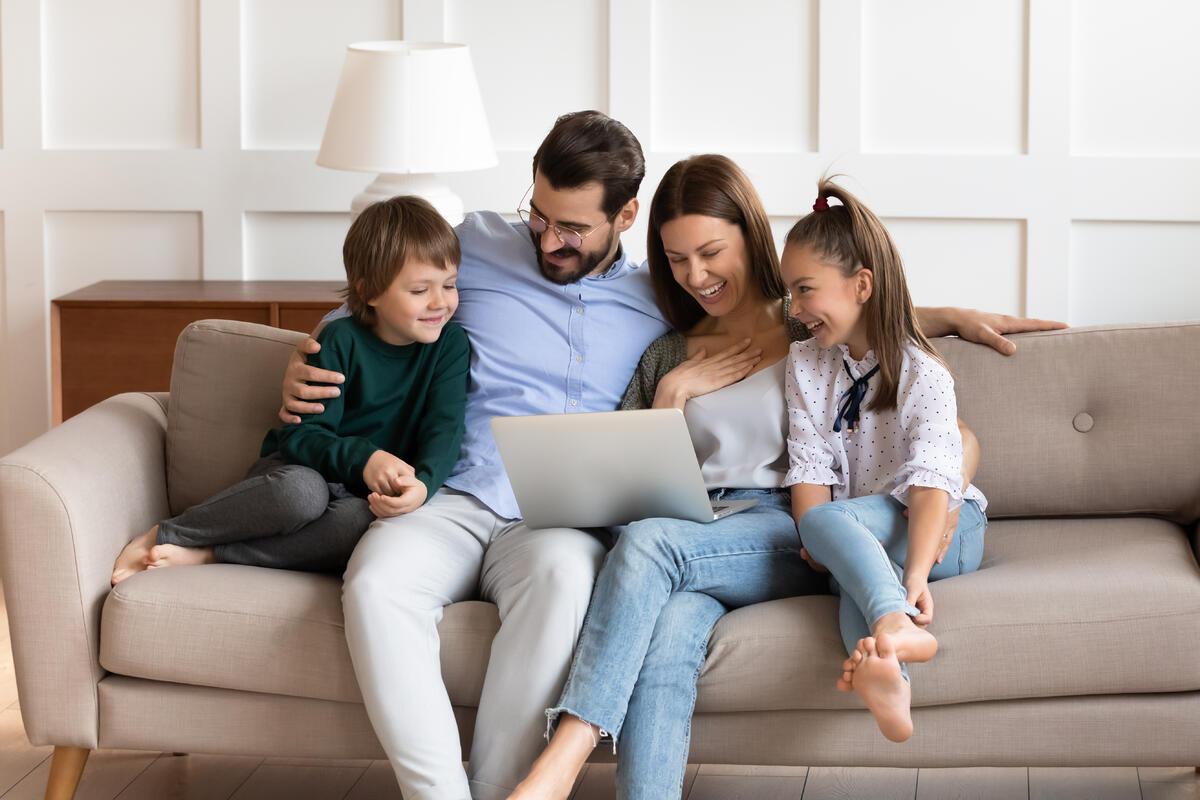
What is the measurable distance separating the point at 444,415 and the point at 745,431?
1.62 feet

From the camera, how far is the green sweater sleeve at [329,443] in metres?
2.16

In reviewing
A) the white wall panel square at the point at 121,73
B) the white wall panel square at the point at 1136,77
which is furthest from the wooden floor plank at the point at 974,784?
the white wall panel square at the point at 121,73

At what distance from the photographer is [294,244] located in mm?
3859

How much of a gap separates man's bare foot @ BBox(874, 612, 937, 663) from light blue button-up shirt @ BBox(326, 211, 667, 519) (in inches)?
28.8

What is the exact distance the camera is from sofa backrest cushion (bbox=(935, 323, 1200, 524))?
2.29 meters

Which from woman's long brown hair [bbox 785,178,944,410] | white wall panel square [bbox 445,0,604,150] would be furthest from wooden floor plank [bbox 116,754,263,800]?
white wall panel square [bbox 445,0,604,150]

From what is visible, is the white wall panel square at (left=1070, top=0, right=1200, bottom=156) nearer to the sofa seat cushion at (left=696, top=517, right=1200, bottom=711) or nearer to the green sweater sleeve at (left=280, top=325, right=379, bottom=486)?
the sofa seat cushion at (left=696, top=517, right=1200, bottom=711)

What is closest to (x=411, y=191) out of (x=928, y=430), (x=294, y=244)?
(x=294, y=244)

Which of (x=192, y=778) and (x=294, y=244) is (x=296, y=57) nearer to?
(x=294, y=244)

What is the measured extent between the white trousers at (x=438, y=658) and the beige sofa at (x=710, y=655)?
0.06m

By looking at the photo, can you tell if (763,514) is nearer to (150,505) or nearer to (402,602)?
(402,602)

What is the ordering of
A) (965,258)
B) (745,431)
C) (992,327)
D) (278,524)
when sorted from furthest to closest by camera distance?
1. (965,258)
2. (992,327)
3. (745,431)
4. (278,524)

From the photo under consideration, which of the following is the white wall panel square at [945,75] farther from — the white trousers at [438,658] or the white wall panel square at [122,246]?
the white trousers at [438,658]

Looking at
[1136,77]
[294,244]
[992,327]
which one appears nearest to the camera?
[992,327]
